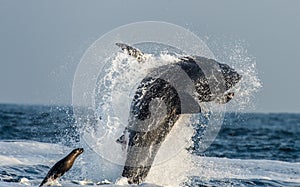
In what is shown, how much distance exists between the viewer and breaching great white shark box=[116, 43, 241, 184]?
1302 centimetres

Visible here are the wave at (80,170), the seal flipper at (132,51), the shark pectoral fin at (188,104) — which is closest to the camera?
the shark pectoral fin at (188,104)

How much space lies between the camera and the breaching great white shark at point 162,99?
13016 millimetres

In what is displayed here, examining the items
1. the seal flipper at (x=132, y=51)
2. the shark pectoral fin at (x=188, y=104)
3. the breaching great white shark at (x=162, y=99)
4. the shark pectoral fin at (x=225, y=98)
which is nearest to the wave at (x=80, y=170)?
the breaching great white shark at (x=162, y=99)

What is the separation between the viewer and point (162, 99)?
13141 mm

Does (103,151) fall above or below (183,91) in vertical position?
below

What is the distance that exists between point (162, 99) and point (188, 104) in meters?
0.47

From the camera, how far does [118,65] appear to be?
1451 centimetres

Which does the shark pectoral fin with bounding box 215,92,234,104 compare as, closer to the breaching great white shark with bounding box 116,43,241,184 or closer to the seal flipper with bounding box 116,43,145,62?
the breaching great white shark with bounding box 116,43,241,184

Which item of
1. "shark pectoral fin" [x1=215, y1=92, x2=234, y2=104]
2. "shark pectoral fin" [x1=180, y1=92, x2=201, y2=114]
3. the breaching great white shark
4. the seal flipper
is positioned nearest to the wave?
the breaching great white shark

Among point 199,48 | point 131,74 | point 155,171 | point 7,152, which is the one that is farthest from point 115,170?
point 7,152

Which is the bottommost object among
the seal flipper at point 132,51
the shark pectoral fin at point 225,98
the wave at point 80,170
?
the wave at point 80,170

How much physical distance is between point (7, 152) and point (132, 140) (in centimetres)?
629

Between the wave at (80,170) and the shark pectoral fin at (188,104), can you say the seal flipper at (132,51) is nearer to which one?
the shark pectoral fin at (188,104)

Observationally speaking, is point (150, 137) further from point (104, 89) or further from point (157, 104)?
point (104, 89)
